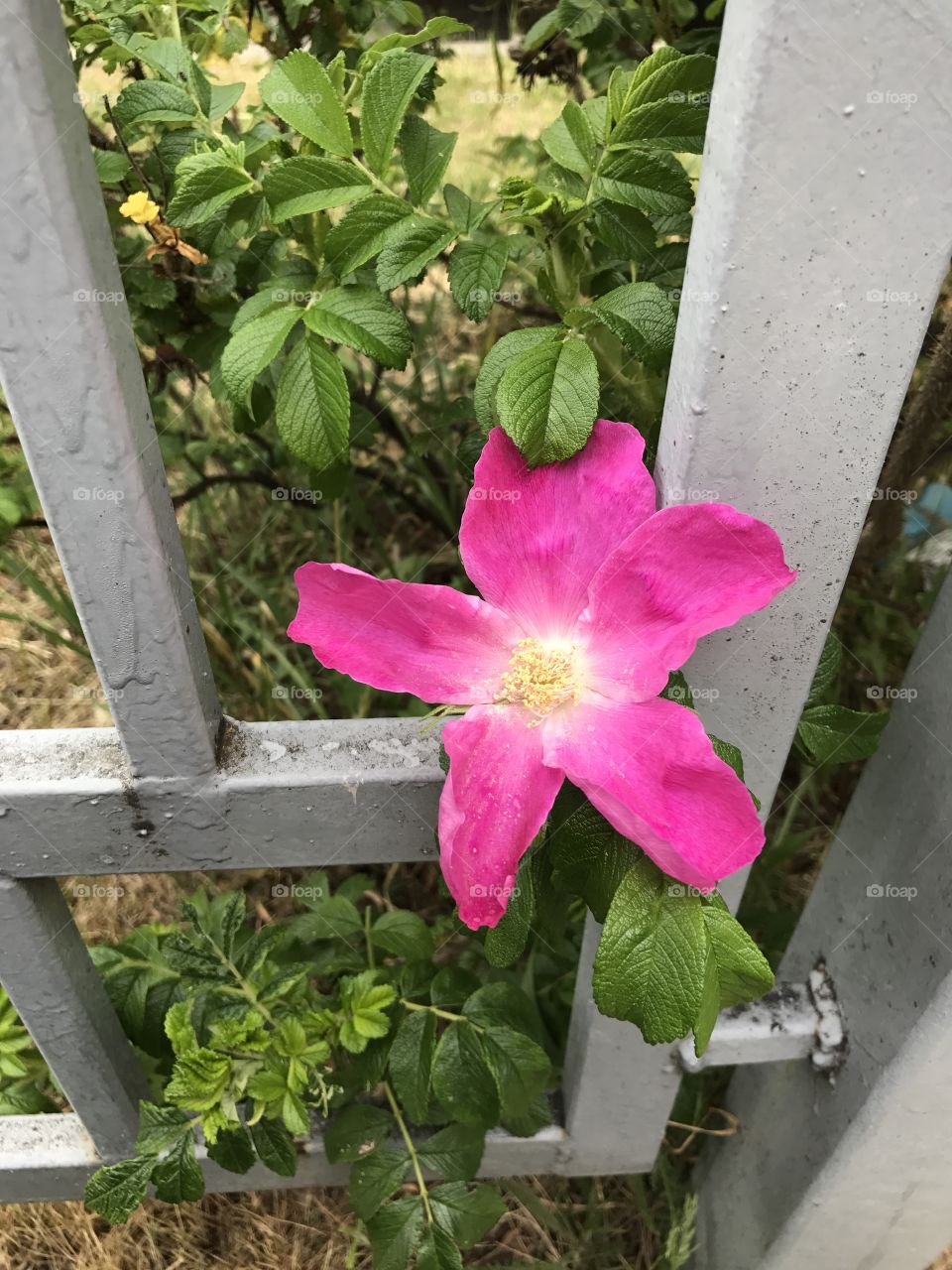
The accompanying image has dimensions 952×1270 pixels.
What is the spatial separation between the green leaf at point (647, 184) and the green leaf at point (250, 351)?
0.28 meters

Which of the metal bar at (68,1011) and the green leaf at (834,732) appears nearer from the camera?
the green leaf at (834,732)

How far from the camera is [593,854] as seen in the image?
79 cm

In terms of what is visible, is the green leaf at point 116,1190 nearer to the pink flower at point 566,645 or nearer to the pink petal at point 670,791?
the pink flower at point 566,645

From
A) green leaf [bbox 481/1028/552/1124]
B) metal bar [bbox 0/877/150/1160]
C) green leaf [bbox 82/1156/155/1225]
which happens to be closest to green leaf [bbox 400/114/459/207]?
metal bar [bbox 0/877/150/1160]

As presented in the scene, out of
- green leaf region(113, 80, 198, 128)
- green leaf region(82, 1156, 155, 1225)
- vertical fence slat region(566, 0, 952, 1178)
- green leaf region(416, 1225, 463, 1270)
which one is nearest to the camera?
vertical fence slat region(566, 0, 952, 1178)

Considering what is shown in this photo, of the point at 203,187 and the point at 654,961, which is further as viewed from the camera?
the point at 203,187

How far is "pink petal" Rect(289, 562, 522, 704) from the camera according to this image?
734mm

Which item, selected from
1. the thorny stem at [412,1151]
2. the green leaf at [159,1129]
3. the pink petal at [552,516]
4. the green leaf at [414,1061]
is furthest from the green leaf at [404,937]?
the pink petal at [552,516]

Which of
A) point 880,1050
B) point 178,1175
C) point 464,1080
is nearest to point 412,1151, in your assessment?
point 464,1080

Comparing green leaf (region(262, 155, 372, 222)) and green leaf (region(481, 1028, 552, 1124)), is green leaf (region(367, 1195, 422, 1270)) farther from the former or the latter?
green leaf (region(262, 155, 372, 222))

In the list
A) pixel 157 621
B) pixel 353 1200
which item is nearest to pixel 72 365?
pixel 157 621

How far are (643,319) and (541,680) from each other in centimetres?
29

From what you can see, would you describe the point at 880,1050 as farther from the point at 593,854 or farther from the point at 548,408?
the point at 548,408

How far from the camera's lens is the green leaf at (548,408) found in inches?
28.2
